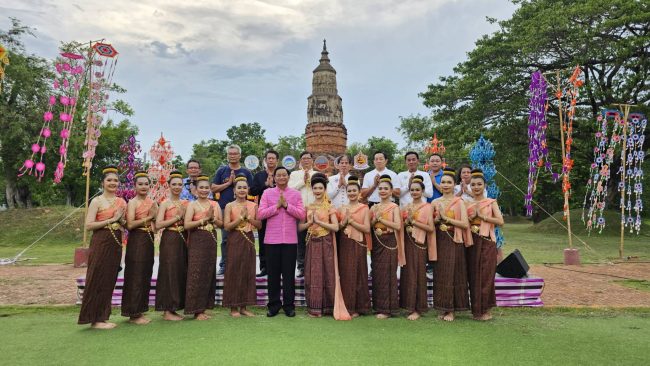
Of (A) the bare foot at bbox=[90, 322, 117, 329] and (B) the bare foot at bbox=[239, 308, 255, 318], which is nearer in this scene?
(A) the bare foot at bbox=[90, 322, 117, 329]

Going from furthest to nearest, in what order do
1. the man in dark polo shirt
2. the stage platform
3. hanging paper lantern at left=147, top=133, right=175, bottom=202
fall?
hanging paper lantern at left=147, top=133, right=175, bottom=202
the man in dark polo shirt
the stage platform

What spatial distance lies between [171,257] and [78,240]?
14684 millimetres

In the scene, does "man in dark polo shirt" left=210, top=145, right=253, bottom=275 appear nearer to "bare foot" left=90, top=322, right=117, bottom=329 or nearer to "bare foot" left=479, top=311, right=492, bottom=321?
"bare foot" left=90, top=322, right=117, bottom=329

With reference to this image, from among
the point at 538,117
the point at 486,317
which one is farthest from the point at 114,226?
the point at 538,117

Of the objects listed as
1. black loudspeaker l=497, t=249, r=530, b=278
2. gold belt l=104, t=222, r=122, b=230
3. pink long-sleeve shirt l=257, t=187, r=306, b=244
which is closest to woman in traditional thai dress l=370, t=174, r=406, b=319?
pink long-sleeve shirt l=257, t=187, r=306, b=244

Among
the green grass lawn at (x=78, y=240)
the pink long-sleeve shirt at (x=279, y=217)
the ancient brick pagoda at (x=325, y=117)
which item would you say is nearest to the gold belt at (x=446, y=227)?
the pink long-sleeve shirt at (x=279, y=217)

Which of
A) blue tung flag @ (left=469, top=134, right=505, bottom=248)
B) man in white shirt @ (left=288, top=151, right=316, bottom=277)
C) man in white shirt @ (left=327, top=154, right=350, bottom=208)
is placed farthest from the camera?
blue tung flag @ (left=469, top=134, right=505, bottom=248)

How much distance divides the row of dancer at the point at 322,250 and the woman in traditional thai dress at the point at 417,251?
0.04 feet

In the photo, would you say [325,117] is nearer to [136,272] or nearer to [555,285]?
[555,285]

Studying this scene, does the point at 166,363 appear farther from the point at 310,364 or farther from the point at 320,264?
the point at 320,264

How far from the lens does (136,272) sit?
16.1 feet

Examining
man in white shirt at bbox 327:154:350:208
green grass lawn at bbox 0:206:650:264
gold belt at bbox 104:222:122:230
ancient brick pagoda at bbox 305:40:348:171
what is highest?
ancient brick pagoda at bbox 305:40:348:171

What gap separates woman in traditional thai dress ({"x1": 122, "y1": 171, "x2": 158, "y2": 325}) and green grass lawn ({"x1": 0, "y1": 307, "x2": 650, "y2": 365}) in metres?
0.21

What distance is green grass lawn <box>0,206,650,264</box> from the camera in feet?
41.2
